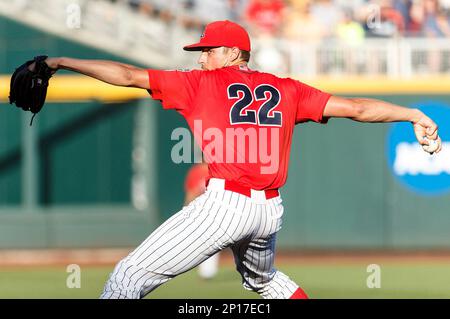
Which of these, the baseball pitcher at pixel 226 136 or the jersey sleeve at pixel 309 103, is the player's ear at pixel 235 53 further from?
the jersey sleeve at pixel 309 103

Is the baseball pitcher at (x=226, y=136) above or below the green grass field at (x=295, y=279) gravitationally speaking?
above

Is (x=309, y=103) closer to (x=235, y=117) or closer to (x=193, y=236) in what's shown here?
(x=235, y=117)

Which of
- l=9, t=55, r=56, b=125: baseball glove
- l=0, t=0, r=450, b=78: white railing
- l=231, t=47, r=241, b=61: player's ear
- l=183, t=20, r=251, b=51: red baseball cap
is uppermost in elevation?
l=0, t=0, r=450, b=78: white railing

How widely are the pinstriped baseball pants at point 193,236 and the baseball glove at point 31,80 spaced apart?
107 centimetres

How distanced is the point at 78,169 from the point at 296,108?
11.2 m

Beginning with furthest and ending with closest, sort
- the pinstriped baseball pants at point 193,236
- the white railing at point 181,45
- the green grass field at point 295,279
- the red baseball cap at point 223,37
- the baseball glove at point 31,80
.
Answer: the white railing at point 181,45, the green grass field at point 295,279, the red baseball cap at point 223,37, the baseball glove at point 31,80, the pinstriped baseball pants at point 193,236

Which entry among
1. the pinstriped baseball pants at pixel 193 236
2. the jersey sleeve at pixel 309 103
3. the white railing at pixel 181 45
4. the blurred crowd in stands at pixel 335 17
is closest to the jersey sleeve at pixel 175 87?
the pinstriped baseball pants at pixel 193 236

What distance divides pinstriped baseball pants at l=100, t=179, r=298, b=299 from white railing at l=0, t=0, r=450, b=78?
10139 mm

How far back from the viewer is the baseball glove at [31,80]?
567cm

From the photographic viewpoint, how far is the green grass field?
10453 mm

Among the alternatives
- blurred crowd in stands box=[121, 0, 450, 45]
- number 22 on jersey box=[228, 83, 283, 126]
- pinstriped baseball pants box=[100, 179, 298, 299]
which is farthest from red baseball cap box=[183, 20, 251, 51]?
blurred crowd in stands box=[121, 0, 450, 45]

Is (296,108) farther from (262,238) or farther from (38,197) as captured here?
(38,197)

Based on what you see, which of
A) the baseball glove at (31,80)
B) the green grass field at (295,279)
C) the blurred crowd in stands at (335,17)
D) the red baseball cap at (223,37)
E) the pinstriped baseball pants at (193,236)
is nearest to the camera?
the pinstriped baseball pants at (193,236)

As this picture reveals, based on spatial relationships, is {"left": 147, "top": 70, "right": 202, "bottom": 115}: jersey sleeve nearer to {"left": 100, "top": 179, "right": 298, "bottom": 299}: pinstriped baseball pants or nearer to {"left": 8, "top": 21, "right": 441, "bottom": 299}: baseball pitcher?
{"left": 8, "top": 21, "right": 441, "bottom": 299}: baseball pitcher
